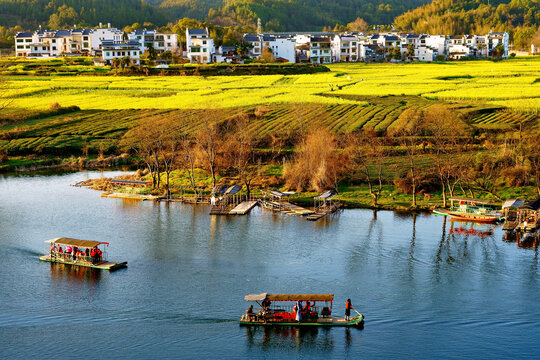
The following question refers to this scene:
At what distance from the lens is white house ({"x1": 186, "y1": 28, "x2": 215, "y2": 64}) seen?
149625mm

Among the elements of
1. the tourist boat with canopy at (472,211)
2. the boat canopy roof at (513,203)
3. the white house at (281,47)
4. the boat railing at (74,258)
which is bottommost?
the boat railing at (74,258)

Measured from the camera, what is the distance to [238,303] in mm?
34156

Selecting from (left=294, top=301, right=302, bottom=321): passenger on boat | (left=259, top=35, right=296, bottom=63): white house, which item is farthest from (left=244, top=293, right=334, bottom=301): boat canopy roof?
(left=259, top=35, right=296, bottom=63): white house

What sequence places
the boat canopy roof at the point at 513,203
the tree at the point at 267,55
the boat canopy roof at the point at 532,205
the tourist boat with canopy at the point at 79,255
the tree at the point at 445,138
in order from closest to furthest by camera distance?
1. the tourist boat with canopy at the point at 79,255
2. the boat canopy roof at the point at 532,205
3. the boat canopy roof at the point at 513,203
4. the tree at the point at 445,138
5. the tree at the point at 267,55

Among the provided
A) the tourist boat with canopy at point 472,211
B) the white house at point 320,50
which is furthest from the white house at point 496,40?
the tourist boat with canopy at point 472,211

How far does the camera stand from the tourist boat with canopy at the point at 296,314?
31.8m

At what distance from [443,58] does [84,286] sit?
15412 cm

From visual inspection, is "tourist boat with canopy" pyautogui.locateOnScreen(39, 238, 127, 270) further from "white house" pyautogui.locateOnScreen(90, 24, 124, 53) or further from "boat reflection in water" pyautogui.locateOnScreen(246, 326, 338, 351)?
"white house" pyautogui.locateOnScreen(90, 24, 124, 53)

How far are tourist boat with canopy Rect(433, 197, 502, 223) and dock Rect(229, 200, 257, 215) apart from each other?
1342cm

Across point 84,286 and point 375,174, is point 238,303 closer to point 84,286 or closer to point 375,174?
point 84,286

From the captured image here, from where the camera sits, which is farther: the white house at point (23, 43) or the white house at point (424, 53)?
the white house at point (424, 53)

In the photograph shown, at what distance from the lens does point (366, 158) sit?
64.6 meters

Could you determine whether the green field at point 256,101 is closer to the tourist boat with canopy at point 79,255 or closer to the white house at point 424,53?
the tourist boat with canopy at point 79,255

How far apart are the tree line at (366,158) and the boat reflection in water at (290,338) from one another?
2393cm
